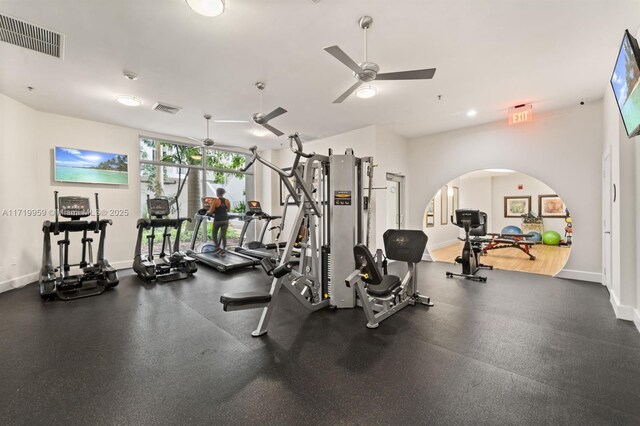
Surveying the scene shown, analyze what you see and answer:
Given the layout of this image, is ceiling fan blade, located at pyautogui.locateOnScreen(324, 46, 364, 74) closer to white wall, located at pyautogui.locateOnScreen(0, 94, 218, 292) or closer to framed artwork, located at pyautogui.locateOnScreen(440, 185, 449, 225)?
white wall, located at pyautogui.locateOnScreen(0, 94, 218, 292)

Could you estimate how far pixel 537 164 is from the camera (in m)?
5.29

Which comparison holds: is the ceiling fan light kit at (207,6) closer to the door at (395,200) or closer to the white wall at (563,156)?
the door at (395,200)

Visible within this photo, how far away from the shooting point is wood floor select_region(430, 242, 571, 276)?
5859 mm

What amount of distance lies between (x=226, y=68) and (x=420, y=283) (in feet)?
15.1

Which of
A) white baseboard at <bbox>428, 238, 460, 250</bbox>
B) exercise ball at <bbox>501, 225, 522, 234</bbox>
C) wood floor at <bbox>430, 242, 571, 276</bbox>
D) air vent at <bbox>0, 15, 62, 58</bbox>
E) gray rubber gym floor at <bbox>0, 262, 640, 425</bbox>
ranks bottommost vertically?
gray rubber gym floor at <bbox>0, 262, 640, 425</bbox>

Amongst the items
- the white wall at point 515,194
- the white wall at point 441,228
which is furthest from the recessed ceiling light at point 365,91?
the white wall at point 515,194

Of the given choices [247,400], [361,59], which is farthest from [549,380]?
[361,59]

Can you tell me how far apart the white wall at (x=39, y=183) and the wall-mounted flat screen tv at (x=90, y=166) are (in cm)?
11

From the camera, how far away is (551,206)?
9.71 meters

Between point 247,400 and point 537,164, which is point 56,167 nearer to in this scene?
point 247,400

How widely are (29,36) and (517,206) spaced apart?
13.3m

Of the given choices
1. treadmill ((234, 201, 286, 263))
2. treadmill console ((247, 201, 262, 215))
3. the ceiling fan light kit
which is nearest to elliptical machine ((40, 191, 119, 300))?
treadmill ((234, 201, 286, 263))

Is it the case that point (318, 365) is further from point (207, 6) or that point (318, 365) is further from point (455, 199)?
point (455, 199)

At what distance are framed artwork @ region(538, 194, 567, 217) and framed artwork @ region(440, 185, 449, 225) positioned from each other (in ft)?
11.7
